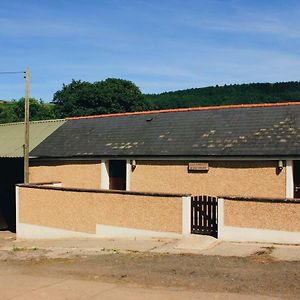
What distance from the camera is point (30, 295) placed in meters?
8.44

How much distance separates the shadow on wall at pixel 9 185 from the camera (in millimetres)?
22531

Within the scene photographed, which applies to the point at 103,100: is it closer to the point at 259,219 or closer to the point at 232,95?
the point at 232,95

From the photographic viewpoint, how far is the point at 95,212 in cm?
1591

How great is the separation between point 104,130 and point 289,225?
11.8 meters

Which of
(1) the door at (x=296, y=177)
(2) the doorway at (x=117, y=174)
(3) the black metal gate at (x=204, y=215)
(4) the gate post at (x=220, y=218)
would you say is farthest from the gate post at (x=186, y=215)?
(2) the doorway at (x=117, y=174)

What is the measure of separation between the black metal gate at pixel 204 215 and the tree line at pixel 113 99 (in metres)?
43.8

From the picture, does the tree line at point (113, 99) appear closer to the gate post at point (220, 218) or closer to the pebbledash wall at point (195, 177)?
the pebbledash wall at point (195, 177)

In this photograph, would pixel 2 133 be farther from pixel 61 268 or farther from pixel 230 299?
pixel 230 299

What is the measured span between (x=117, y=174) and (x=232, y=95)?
Result: 188 ft

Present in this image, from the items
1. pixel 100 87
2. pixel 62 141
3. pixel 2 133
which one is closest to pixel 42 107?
pixel 100 87

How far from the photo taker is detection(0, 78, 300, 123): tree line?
57.7 meters

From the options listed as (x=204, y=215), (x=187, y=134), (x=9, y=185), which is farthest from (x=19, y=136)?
(x=204, y=215)

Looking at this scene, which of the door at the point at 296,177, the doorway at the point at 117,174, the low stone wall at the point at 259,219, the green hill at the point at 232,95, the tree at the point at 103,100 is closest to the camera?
the low stone wall at the point at 259,219

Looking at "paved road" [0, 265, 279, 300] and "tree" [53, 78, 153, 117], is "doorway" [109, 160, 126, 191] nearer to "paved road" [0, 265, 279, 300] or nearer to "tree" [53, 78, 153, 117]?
"paved road" [0, 265, 279, 300]
